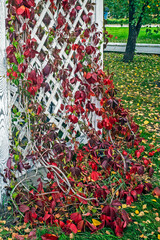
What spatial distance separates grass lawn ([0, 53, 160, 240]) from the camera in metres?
2.48

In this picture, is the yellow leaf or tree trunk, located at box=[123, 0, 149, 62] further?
tree trunk, located at box=[123, 0, 149, 62]

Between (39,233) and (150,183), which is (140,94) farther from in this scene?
(39,233)

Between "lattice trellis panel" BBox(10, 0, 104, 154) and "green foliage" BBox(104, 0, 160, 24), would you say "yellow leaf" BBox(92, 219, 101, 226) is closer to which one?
"lattice trellis panel" BBox(10, 0, 104, 154)

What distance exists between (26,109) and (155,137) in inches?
89.4

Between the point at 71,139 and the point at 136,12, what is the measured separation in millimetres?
6449

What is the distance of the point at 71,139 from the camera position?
363 centimetres

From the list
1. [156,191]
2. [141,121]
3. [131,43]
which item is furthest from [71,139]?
[131,43]

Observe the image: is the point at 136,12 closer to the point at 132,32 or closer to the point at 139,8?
the point at 139,8

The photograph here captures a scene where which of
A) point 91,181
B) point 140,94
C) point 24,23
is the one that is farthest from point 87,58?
point 140,94

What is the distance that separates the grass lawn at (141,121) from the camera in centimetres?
248

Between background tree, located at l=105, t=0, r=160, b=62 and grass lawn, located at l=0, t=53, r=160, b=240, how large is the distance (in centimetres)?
75

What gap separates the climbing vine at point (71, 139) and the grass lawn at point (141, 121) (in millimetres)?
81

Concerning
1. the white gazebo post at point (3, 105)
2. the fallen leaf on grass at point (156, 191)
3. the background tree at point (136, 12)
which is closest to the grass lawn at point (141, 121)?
the fallen leaf on grass at point (156, 191)

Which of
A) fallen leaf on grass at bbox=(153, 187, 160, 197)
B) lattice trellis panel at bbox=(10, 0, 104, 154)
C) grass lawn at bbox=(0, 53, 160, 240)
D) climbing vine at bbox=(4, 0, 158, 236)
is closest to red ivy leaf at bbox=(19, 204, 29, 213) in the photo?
climbing vine at bbox=(4, 0, 158, 236)
